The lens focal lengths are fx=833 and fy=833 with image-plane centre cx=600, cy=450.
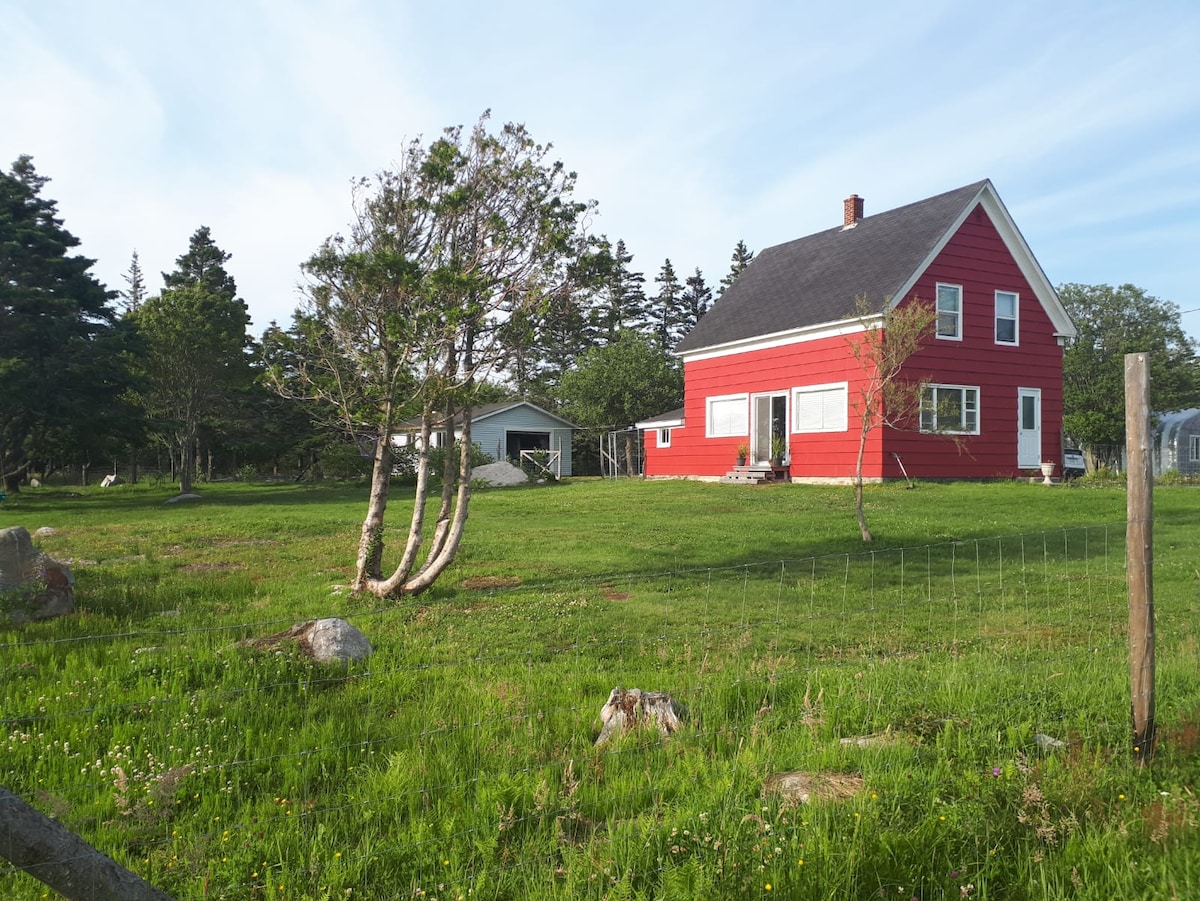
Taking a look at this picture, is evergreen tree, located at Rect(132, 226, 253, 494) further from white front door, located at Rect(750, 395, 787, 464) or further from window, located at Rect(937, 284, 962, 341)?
window, located at Rect(937, 284, 962, 341)

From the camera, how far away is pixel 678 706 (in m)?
4.93

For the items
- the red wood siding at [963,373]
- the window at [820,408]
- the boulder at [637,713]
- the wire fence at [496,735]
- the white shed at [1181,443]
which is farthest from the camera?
the white shed at [1181,443]

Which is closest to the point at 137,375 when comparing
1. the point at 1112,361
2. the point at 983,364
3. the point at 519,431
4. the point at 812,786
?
the point at 519,431

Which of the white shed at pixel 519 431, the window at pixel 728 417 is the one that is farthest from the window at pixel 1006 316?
the white shed at pixel 519 431

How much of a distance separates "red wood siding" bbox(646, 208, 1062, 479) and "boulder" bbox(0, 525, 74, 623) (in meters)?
18.4

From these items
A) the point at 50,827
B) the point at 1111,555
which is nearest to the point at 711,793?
the point at 50,827

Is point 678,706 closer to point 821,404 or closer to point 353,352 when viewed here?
point 353,352

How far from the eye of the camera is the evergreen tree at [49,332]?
86.8 feet

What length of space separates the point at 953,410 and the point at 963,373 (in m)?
1.21

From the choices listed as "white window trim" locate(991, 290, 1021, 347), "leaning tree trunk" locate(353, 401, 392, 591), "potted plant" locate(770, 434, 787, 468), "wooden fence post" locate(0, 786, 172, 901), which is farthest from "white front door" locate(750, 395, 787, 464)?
"wooden fence post" locate(0, 786, 172, 901)

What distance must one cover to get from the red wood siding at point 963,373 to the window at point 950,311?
0.64 ft

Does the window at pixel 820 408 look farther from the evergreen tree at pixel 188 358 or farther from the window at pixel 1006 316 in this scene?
the evergreen tree at pixel 188 358

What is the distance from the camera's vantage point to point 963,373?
2320 cm

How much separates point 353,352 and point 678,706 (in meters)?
6.39
